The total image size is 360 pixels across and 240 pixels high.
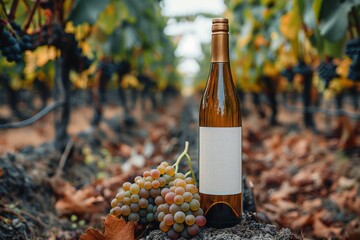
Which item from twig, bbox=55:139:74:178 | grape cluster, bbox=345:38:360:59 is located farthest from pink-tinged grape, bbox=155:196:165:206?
twig, bbox=55:139:74:178

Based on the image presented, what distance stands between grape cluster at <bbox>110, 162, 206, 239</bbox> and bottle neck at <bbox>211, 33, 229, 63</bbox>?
1.51 ft

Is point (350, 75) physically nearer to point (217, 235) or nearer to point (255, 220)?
point (255, 220)

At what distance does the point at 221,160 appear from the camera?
148cm

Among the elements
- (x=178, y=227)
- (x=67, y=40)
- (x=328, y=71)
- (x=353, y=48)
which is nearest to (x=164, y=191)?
(x=178, y=227)

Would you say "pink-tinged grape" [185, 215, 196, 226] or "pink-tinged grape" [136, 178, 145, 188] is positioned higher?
"pink-tinged grape" [136, 178, 145, 188]

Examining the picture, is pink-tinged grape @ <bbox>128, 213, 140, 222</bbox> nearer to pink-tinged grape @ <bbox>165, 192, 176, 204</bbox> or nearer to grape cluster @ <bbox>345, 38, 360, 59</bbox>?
pink-tinged grape @ <bbox>165, 192, 176, 204</bbox>

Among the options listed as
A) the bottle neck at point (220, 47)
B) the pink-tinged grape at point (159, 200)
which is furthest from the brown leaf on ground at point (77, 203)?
the bottle neck at point (220, 47)

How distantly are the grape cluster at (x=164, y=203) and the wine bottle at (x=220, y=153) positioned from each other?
7cm

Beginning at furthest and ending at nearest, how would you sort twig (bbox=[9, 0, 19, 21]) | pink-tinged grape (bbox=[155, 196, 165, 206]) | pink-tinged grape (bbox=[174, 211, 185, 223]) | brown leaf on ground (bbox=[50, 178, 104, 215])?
brown leaf on ground (bbox=[50, 178, 104, 215])
twig (bbox=[9, 0, 19, 21])
pink-tinged grape (bbox=[155, 196, 165, 206])
pink-tinged grape (bbox=[174, 211, 185, 223])

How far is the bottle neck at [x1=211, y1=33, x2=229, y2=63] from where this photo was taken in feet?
4.92

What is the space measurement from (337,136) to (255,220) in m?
5.07

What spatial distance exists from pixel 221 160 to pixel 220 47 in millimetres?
420

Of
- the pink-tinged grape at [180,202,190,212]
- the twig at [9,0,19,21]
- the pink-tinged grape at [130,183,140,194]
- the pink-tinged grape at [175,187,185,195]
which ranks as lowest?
the pink-tinged grape at [180,202,190,212]

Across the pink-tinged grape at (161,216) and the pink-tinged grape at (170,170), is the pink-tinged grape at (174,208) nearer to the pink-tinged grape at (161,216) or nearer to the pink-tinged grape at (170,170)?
the pink-tinged grape at (161,216)
